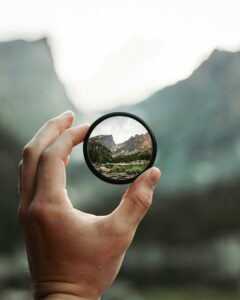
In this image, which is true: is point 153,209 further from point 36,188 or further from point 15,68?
point 36,188

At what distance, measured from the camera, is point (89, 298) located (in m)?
0.69

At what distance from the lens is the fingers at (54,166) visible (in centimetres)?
67

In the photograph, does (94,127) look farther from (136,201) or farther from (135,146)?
(136,201)

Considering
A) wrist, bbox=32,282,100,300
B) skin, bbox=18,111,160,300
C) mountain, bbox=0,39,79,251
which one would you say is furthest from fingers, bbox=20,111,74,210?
mountain, bbox=0,39,79,251

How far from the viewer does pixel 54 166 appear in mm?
678

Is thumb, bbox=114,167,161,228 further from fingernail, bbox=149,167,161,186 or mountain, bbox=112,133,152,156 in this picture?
mountain, bbox=112,133,152,156

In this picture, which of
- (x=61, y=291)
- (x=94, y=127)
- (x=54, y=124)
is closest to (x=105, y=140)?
(x=94, y=127)

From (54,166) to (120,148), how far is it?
0.21 m

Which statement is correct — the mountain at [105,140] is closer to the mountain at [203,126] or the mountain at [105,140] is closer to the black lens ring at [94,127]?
the black lens ring at [94,127]

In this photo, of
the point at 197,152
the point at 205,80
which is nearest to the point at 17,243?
the point at 197,152

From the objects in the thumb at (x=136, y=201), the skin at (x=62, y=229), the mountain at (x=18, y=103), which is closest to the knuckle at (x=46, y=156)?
the skin at (x=62, y=229)

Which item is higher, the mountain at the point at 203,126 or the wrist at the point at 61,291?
the wrist at the point at 61,291

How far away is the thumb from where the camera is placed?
2.32 ft

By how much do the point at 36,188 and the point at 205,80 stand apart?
2.31m
